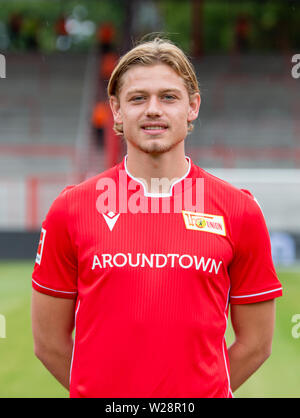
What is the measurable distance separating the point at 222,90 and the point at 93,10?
17.2 meters

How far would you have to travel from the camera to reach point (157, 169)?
243 cm

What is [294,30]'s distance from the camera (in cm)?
3509

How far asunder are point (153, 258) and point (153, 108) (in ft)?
1.77

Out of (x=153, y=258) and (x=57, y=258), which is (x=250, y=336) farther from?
Result: (x=57, y=258)

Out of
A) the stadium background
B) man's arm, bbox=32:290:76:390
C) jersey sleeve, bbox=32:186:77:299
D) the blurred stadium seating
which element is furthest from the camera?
the blurred stadium seating

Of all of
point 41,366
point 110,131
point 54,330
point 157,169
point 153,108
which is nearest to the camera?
point 153,108

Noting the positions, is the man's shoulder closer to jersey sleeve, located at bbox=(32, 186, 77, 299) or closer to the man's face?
the man's face

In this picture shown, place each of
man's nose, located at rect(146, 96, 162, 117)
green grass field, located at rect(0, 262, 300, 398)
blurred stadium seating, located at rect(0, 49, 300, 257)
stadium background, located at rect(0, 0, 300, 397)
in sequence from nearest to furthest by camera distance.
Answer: man's nose, located at rect(146, 96, 162, 117) → green grass field, located at rect(0, 262, 300, 398) → stadium background, located at rect(0, 0, 300, 397) → blurred stadium seating, located at rect(0, 49, 300, 257)

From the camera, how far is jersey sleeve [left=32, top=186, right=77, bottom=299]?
2418 mm

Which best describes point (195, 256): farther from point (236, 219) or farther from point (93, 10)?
point (93, 10)

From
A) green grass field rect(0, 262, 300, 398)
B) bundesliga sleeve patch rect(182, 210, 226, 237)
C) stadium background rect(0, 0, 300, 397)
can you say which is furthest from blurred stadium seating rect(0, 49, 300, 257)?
bundesliga sleeve patch rect(182, 210, 226, 237)

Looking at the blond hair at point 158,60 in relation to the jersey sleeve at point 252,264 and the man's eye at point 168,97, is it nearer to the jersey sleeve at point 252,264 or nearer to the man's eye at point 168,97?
the man's eye at point 168,97

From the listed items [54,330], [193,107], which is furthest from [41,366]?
[193,107]

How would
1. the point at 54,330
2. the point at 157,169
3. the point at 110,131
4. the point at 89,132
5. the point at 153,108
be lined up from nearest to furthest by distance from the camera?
the point at 153,108, the point at 157,169, the point at 54,330, the point at 110,131, the point at 89,132
